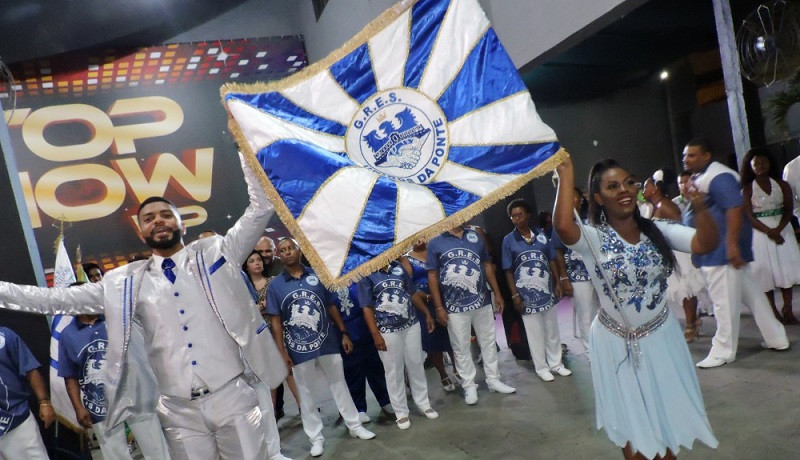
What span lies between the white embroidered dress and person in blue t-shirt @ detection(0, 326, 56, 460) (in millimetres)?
3512

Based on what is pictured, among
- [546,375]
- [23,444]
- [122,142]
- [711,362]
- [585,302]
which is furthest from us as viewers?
[122,142]

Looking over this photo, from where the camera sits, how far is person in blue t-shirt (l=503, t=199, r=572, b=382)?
5324mm

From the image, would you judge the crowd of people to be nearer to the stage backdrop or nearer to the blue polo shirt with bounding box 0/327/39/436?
the blue polo shirt with bounding box 0/327/39/436

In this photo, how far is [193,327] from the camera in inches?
108

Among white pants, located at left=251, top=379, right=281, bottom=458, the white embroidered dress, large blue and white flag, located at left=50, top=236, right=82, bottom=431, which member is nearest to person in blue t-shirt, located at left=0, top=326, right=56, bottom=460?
large blue and white flag, located at left=50, top=236, right=82, bottom=431

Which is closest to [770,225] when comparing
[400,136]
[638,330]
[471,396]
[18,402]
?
[471,396]

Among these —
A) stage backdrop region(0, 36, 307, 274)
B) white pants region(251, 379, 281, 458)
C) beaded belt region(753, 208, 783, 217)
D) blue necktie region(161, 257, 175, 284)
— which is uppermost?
stage backdrop region(0, 36, 307, 274)

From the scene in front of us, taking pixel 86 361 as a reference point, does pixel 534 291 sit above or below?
below

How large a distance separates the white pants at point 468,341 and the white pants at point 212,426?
256 centimetres

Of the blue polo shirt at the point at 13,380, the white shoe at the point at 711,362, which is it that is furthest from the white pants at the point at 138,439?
the white shoe at the point at 711,362

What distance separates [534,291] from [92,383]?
3.56m

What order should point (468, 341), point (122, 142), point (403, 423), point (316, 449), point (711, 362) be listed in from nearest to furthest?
point (316, 449) < point (711, 362) < point (403, 423) < point (468, 341) < point (122, 142)

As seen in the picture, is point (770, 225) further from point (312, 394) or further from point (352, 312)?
point (312, 394)

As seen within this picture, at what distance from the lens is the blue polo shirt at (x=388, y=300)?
4793 mm
